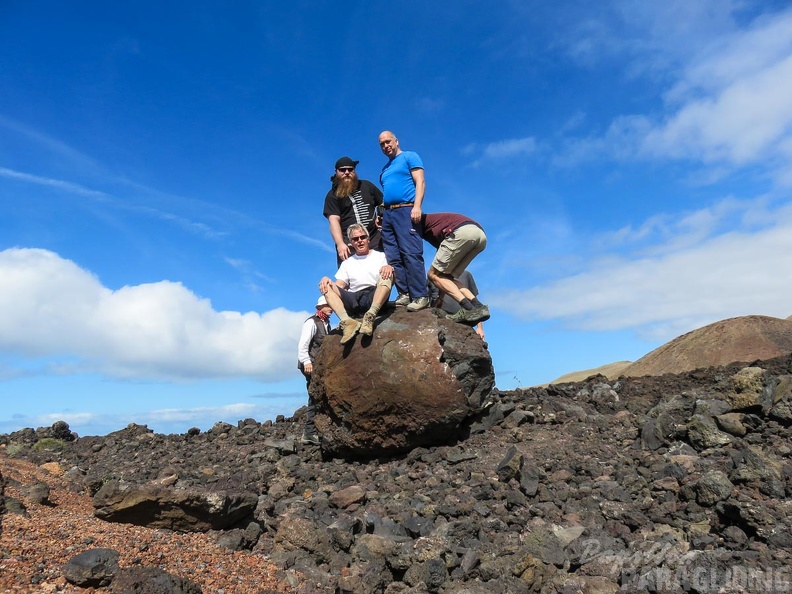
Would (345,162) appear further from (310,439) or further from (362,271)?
(310,439)

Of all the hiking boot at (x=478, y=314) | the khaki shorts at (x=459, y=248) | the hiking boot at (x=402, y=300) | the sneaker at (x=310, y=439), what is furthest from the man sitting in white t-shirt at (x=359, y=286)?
the sneaker at (x=310, y=439)

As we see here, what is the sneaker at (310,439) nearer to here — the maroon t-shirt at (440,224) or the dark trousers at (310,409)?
the dark trousers at (310,409)

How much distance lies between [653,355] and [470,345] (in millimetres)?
10379

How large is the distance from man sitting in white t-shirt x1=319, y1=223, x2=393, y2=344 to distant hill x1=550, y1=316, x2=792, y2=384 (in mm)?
9650

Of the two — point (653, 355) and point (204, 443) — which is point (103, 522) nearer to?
point (204, 443)

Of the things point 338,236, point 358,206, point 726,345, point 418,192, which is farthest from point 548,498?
point 726,345

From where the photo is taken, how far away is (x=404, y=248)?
8867 millimetres

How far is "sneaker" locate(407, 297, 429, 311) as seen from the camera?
912cm

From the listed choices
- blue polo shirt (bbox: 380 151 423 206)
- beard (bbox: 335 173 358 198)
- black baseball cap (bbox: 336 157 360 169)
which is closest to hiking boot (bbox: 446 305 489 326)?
blue polo shirt (bbox: 380 151 423 206)

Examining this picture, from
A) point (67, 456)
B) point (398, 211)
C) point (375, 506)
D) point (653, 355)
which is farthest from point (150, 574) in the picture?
point (653, 355)

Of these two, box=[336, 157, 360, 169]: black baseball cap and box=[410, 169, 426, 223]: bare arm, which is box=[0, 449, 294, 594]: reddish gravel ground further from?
box=[336, 157, 360, 169]: black baseball cap

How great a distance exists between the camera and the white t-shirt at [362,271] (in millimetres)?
8820

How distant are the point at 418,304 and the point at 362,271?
3.33 ft

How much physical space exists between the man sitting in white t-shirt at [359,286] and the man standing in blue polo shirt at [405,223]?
0.92 feet
